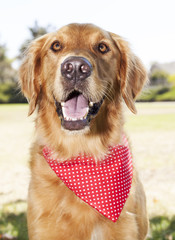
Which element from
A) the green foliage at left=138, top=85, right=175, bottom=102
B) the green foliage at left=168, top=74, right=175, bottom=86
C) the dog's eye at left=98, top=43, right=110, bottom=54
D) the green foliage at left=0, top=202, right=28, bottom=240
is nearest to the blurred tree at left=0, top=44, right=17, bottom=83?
the green foliage at left=138, top=85, right=175, bottom=102

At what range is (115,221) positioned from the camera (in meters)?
3.67

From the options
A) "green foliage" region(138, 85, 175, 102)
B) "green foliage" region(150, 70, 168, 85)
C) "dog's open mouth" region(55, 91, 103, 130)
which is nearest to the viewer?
"dog's open mouth" region(55, 91, 103, 130)

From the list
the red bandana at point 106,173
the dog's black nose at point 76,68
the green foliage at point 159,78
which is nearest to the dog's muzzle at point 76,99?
the dog's black nose at point 76,68

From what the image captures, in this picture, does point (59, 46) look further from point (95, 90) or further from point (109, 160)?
point (109, 160)

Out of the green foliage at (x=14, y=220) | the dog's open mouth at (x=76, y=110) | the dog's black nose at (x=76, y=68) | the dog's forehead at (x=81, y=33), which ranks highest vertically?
the dog's forehead at (x=81, y=33)

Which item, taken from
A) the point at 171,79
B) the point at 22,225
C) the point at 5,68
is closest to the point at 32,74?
the point at 22,225

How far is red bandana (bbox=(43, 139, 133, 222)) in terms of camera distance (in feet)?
12.9

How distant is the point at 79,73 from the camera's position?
3350 millimetres

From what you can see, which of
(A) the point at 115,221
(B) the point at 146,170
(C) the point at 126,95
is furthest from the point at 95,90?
(B) the point at 146,170

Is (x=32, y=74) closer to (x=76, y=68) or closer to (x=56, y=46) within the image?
(x=56, y=46)

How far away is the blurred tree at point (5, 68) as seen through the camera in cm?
6838

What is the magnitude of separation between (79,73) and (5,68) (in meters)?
69.6

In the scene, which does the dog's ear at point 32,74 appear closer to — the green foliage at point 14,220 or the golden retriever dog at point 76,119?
Answer: the golden retriever dog at point 76,119

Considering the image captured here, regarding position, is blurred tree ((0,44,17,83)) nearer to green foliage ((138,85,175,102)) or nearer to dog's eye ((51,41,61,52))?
green foliage ((138,85,175,102))
